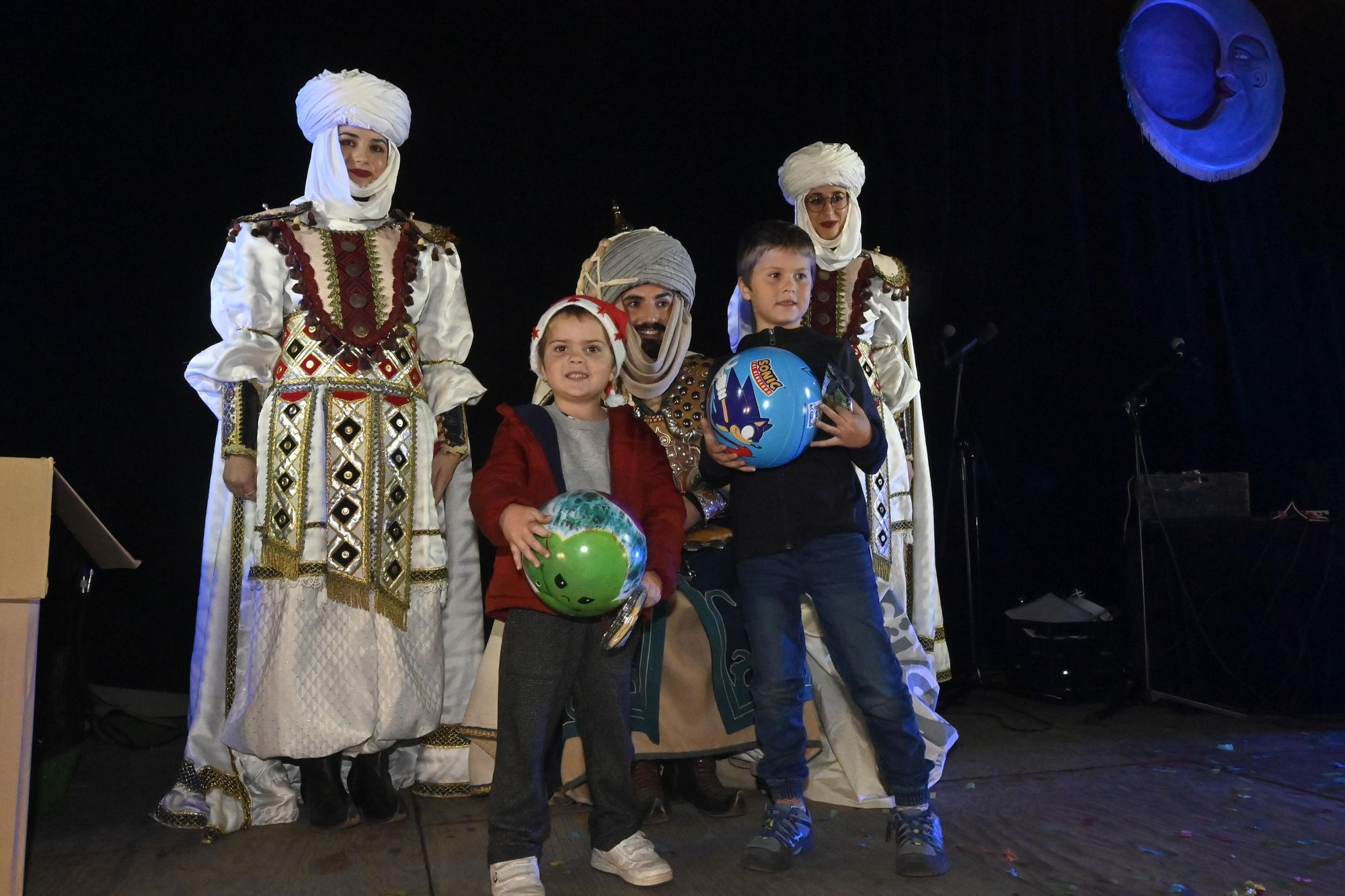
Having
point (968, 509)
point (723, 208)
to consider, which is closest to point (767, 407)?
point (723, 208)

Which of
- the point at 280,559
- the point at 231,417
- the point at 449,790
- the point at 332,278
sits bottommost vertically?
the point at 449,790

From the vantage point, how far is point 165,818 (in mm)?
2762

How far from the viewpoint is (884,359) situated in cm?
344

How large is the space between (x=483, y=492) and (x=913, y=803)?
1.17 meters

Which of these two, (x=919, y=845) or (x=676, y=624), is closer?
(x=919, y=845)

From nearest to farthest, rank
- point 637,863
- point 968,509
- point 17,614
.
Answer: point 17,614 → point 637,863 → point 968,509

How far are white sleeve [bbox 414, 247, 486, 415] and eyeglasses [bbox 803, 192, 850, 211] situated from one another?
1.17m

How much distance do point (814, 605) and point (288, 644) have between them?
53.8 inches

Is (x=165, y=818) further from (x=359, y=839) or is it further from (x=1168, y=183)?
(x=1168, y=183)

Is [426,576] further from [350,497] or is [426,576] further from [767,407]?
[767,407]

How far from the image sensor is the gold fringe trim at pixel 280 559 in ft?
8.98

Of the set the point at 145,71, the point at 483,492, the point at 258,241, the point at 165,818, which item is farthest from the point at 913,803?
the point at 145,71

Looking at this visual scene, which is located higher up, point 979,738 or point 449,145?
point 449,145

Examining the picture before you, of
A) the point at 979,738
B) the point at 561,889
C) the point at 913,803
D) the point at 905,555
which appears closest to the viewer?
the point at 561,889
